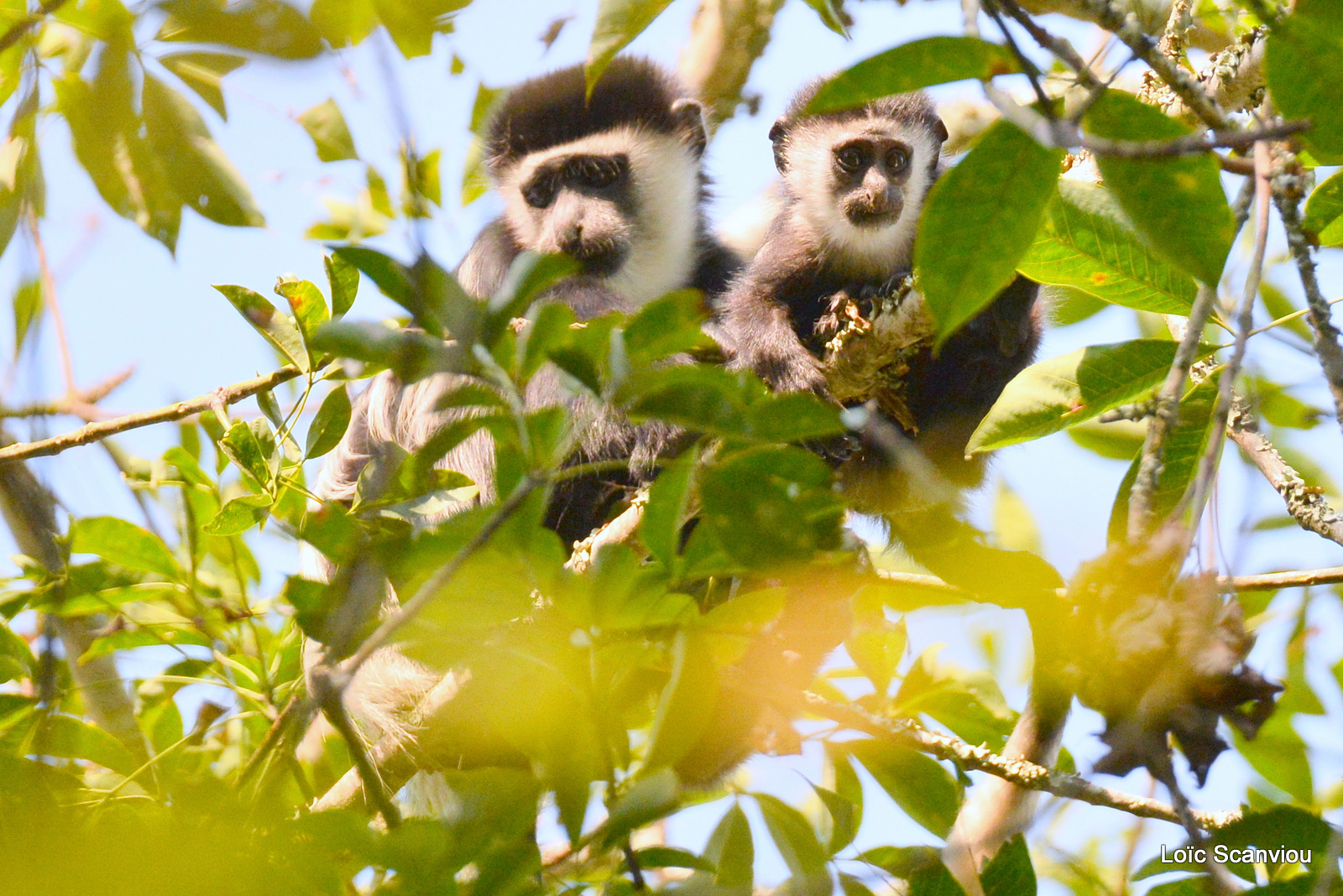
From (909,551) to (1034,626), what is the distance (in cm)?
209

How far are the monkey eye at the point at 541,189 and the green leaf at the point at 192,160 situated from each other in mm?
2522

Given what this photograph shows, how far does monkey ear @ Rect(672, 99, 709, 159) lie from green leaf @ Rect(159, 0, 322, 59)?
321cm

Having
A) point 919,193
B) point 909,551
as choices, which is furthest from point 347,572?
point 919,193

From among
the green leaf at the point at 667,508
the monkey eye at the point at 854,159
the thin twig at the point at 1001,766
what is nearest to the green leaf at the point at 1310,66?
the green leaf at the point at 667,508

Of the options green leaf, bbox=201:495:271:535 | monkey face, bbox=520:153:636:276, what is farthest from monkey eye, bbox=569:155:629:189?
green leaf, bbox=201:495:271:535

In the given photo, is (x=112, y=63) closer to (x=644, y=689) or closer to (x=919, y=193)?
(x=644, y=689)

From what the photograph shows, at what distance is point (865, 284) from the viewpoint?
10.4 feet

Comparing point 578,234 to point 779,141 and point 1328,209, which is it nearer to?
point 779,141

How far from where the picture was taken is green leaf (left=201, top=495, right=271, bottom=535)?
1.90 metres

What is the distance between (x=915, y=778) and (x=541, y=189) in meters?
2.83

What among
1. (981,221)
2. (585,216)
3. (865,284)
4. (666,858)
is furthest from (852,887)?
(585,216)

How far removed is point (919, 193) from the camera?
3.44 meters

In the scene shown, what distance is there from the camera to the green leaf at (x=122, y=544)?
2.20m

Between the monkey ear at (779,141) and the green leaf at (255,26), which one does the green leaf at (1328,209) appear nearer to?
the green leaf at (255,26)
